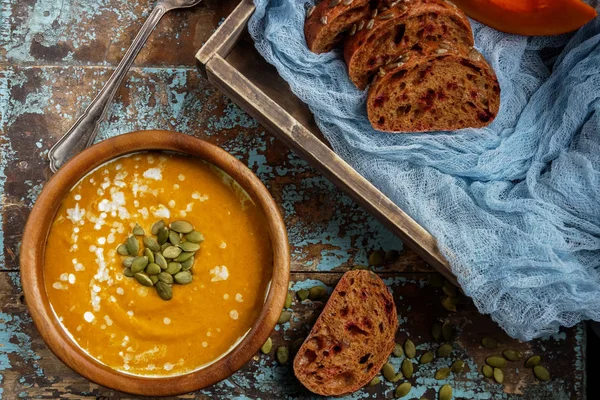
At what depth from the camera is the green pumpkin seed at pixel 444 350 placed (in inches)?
69.5

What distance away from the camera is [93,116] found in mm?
1719

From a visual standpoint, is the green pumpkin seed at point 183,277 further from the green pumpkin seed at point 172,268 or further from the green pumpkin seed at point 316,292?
the green pumpkin seed at point 316,292

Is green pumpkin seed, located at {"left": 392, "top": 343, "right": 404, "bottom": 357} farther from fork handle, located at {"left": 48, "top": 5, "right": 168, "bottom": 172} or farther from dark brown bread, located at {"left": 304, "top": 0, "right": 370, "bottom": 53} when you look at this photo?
fork handle, located at {"left": 48, "top": 5, "right": 168, "bottom": 172}

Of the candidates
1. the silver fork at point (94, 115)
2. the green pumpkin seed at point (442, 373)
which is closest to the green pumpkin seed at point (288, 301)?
the green pumpkin seed at point (442, 373)

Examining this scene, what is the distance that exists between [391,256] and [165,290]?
0.62 metres

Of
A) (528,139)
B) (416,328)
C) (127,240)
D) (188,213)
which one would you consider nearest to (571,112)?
(528,139)

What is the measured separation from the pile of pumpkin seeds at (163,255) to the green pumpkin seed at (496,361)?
33.5 inches

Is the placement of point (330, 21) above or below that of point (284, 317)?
above

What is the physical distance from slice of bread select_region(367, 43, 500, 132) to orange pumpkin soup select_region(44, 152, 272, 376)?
0.41 metres

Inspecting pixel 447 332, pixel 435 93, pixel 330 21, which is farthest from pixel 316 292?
pixel 330 21

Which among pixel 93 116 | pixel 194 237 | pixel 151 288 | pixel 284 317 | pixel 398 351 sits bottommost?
pixel 398 351

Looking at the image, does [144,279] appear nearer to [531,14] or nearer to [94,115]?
[94,115]

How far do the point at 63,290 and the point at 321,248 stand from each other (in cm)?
67

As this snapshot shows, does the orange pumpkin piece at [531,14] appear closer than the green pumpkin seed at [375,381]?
Yes
